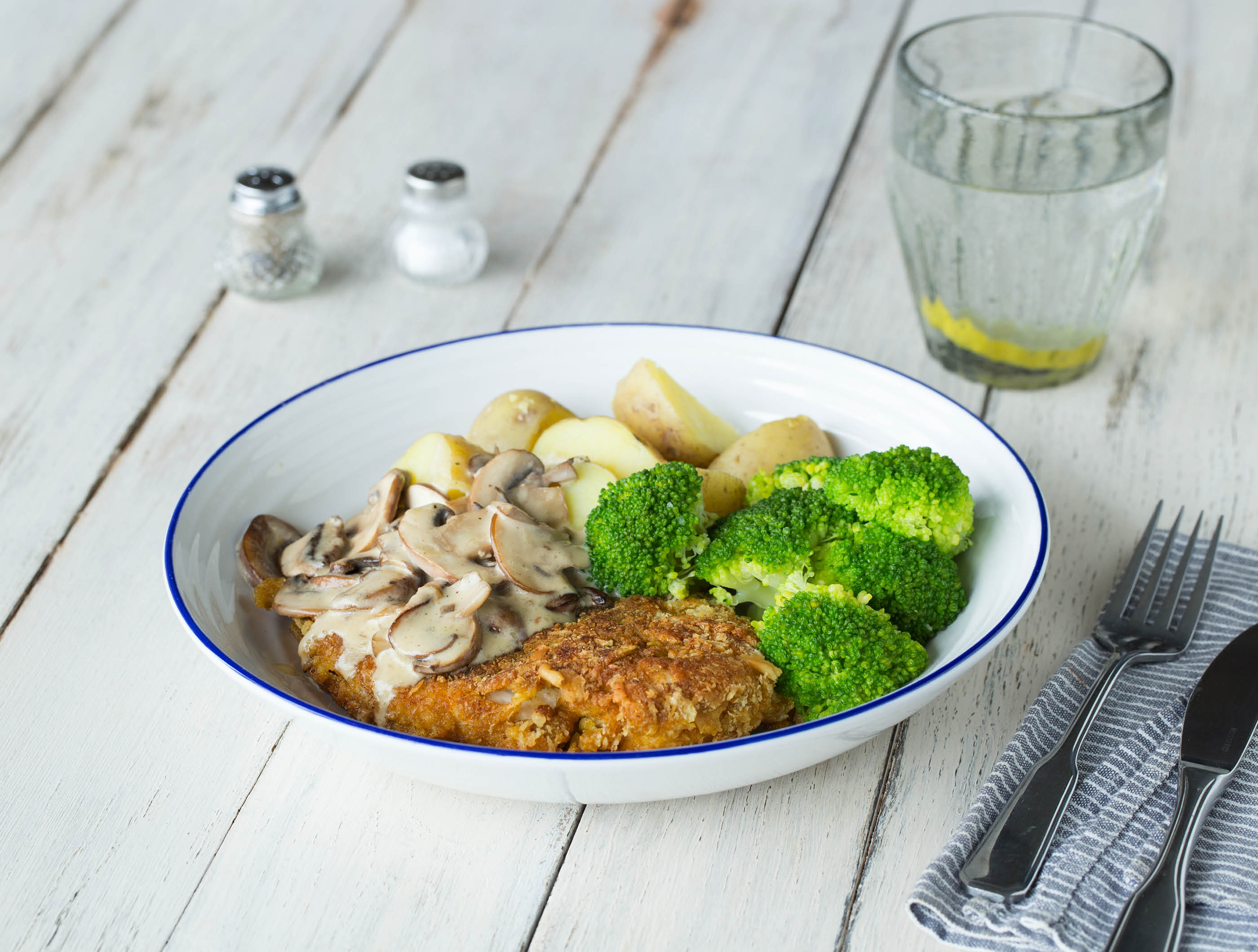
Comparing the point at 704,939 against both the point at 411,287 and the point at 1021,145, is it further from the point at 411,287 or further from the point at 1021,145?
the point at 411,287

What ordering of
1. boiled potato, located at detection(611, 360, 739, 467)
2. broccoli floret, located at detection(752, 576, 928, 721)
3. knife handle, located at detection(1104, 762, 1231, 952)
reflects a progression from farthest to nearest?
boiled potato, located at detection(611, 360, 739, 467) < broccoli floret, located at detection(752, 576, 928, 721) < knife handle, located at detection(1104, 762, 1231, 952)

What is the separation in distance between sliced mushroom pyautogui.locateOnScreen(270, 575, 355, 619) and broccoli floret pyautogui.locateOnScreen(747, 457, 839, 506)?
26.8 inches

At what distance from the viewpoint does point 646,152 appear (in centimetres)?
361

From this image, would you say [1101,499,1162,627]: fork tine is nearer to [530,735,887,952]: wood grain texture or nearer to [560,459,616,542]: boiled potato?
[530,735,887,952]: wood grain texture

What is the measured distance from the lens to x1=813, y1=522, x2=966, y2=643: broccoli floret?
5.99ft

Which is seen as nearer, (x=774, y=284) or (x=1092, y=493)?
(x=1092, y=493)

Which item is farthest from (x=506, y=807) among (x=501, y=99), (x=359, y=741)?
(x=501, y=99)

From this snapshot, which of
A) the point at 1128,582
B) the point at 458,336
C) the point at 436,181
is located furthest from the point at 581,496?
the point at 436,181

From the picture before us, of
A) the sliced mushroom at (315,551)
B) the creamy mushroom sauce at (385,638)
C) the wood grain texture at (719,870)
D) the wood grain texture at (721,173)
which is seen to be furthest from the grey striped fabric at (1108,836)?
the wood grain texture at (721,173)

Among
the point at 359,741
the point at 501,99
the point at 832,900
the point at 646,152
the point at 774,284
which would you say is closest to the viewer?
the point at 359,741

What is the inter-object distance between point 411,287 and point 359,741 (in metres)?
1.80

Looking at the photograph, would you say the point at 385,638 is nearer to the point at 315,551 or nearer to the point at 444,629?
the point at 444,629

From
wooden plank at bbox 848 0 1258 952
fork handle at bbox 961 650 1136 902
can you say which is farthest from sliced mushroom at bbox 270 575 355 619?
fork handle at bbox 961 650 1136 902

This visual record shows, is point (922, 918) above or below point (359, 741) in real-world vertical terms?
below
